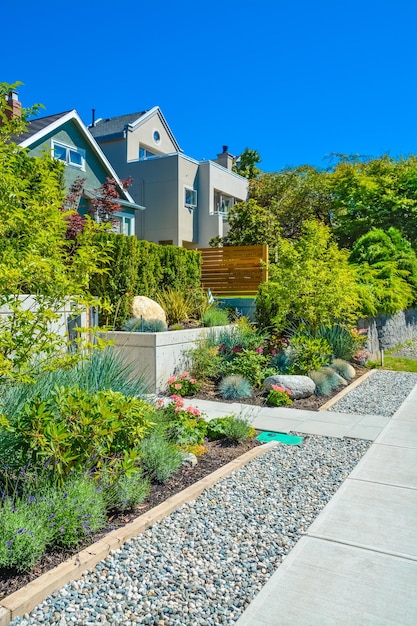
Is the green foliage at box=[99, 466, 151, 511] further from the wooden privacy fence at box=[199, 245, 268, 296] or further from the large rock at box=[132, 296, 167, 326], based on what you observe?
the wooden privacy fence at box=[199, 245, 268, 296]

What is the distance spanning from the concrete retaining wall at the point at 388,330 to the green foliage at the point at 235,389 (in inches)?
206

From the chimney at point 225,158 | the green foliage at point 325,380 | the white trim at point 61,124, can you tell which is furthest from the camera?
the chimney at point 225,158

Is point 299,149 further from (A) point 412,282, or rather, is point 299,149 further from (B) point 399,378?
(B) point 399,378

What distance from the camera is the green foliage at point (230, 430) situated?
15.9ft

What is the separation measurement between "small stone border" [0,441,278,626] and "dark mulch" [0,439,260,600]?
0.19ft

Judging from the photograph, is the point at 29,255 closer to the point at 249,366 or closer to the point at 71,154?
the point at 249,366

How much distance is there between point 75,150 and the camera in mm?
18031

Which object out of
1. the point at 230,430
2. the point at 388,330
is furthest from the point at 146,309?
the point at 388,330

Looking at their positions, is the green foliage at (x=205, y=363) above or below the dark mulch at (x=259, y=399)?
above

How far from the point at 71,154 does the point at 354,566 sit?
18.3m

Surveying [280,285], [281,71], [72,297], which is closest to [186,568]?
[72,297]

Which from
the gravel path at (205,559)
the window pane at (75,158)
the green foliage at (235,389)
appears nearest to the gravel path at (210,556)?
the gravel path at (205,559)

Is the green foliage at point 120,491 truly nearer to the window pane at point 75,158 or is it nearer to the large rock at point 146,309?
the large rock at point 146,309

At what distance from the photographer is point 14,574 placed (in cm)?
241
